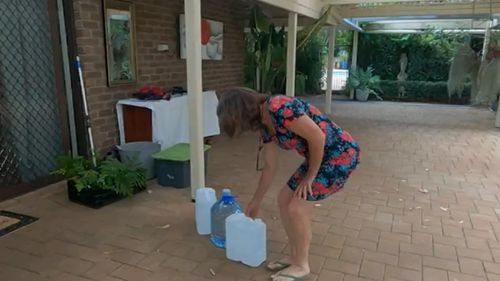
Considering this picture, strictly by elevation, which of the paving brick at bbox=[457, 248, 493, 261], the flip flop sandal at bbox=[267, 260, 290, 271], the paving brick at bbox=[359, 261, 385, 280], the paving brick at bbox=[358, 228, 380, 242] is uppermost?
the flip flop sandal at bbox=[267, 260, 290, 271]

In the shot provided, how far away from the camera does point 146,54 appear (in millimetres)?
4965

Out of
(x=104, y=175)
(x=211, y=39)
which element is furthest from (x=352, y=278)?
(x=211, y=39)

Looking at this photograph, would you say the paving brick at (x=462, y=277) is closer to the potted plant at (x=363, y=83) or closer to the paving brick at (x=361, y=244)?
the paving brick at (x=361, y=244)

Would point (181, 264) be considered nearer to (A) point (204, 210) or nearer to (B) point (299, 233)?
(A) point (204, 210)

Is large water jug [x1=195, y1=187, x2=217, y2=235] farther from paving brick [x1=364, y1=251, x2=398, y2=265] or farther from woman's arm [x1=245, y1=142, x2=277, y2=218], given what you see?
paving brick [x1=364, y1=251, x2=398, y2=265]

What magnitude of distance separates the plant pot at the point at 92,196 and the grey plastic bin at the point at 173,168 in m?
0.54

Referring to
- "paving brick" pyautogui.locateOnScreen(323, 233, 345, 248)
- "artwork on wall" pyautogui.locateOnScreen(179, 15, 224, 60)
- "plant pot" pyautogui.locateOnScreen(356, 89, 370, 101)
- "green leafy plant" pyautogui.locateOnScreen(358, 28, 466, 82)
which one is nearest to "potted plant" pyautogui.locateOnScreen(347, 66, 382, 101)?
"plant pot" pyautogui.locateOnScreen(356, 89, 370, 101)

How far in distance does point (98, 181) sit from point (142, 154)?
0.66 metres

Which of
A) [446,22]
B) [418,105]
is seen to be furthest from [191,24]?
[446,22]

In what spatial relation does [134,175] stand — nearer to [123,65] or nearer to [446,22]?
[123,65]

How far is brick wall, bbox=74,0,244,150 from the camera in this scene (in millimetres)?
3941

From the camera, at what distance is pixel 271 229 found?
9.46 feet

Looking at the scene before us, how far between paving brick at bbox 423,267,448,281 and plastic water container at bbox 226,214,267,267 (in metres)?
0.99

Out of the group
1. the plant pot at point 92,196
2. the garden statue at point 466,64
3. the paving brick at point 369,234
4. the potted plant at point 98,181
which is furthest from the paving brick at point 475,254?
the garden statue at point 466,64
